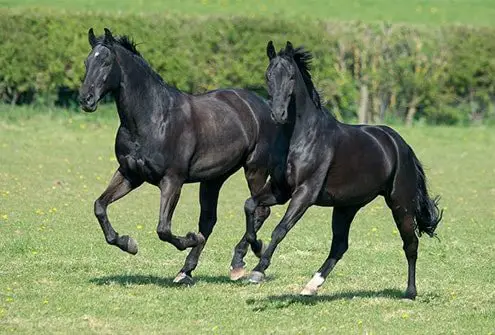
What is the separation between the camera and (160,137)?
10.8 metres

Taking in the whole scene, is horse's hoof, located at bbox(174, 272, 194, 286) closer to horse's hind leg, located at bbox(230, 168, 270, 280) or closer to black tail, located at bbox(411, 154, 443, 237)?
horse's hind leg, located at bbox(230, 168, 270, 280)

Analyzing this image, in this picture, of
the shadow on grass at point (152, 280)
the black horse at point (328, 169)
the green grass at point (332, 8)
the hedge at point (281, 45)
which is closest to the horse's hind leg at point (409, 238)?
the black horse at point (328, 169)

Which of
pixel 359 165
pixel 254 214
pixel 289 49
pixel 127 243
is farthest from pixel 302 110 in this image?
pixel 127 243

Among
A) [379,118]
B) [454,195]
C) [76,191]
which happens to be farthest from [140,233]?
[379,118]

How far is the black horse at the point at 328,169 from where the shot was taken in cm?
975

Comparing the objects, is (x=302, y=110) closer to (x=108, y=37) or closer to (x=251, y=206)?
(x=251, y=206)

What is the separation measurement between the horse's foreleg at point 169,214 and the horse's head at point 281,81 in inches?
65.3

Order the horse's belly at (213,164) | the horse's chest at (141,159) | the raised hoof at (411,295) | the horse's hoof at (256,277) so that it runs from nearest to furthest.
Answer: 1. the horse's hoof at (256,277)
2. the raised hoof at (411,295)
3. the horse's chest at (141,159)
4. the horse's belly at (213,164)

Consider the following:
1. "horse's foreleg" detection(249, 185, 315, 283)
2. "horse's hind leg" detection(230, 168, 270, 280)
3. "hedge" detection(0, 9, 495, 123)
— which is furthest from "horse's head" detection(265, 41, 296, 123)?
"hedge" detection(0, 9, 495, 123)

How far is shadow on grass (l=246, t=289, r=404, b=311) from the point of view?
9.80 metres

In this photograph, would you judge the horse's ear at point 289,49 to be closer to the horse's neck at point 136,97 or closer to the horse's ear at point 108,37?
the horse's neck at point 136,97

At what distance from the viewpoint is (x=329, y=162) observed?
10031mm

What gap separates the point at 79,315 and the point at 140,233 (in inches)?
200

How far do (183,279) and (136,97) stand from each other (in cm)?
182
